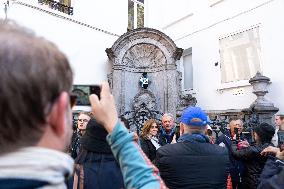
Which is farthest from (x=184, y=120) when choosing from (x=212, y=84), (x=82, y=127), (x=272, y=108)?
(x=212, y=84)

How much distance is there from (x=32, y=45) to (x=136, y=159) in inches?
20.5

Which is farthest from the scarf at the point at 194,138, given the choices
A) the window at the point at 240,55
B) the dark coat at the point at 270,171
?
the window at the point at 240,55

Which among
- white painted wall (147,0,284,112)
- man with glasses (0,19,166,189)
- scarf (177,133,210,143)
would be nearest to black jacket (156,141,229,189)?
scarf (177,133,210,143)

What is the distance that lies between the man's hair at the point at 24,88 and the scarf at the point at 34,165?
2cm

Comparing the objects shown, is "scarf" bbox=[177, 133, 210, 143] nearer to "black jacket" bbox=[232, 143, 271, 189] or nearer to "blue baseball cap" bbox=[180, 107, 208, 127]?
"blue baseball cap" bbox=[180, 107, 208, 127]

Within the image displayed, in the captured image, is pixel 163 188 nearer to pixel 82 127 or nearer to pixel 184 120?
pixel 184 120

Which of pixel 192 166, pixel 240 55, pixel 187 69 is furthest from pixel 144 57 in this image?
pixel 192 166

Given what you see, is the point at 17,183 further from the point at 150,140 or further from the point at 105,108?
the point at 150,140

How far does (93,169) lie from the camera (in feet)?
7.80

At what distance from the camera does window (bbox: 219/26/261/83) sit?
10.7 meters

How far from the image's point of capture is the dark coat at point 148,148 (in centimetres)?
465

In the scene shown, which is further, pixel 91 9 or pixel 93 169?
pixel 91 9

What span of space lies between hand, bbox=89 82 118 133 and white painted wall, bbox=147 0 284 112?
30.6 feet

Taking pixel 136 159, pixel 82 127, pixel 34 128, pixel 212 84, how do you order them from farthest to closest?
1. pixel 212 84
2. pixel 82 127
3. pixel 136 159
4. pixel 34 128
